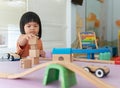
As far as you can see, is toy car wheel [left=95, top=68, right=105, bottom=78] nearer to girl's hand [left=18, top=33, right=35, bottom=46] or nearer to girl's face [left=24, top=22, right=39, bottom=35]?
girl's hand [left=18, top=33, right=35, bottom=46]

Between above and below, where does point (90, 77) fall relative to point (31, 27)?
below

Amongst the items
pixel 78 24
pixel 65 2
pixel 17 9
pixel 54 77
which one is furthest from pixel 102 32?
pixel 54 77

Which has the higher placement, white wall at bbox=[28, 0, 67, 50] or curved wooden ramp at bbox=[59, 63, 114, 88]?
white wall at bbox=[28, 0, 67, 50]

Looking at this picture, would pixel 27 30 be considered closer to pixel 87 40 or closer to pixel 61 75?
pixel 61 75

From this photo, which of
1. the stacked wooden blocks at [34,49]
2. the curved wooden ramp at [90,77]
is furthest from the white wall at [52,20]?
the curved wooden ramp at [90,77]

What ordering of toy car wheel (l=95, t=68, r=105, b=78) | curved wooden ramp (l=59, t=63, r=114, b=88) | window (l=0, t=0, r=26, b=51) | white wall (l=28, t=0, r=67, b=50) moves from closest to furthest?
curved wooden ramp (l=59, t=63, r=114, b=88)
toy car wheel (l=95, t=68, r=105, b=78)
window (l=0, t=0, r=26, b=51)
white wall (l=28, t=0, r=67, b=50)

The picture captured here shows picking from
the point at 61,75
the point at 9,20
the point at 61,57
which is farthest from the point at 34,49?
the point at 9,20

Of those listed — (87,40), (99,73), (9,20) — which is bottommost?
(99,73)

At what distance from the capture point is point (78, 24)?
2178 mm

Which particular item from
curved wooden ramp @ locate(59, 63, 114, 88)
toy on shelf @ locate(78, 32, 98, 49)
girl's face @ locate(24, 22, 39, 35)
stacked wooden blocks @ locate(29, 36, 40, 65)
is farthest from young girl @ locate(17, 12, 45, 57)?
toy on shelf @ locate(78, 32, 98, 49)

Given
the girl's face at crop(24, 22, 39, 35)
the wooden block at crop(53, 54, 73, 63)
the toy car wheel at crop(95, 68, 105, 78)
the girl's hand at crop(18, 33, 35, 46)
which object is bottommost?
the toy car wheel at crop(95, 68, 105, 78)

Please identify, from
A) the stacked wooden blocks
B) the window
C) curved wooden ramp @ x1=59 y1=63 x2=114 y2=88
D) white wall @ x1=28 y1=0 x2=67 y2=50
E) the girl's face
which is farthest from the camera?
white wall @ x1=28 y1=0 x2=67 y2=50

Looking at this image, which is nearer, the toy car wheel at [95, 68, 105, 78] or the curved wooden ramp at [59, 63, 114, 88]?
the curved wooden ramp at [59, 63, 114, 88]

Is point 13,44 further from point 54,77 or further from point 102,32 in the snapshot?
point 102,32
